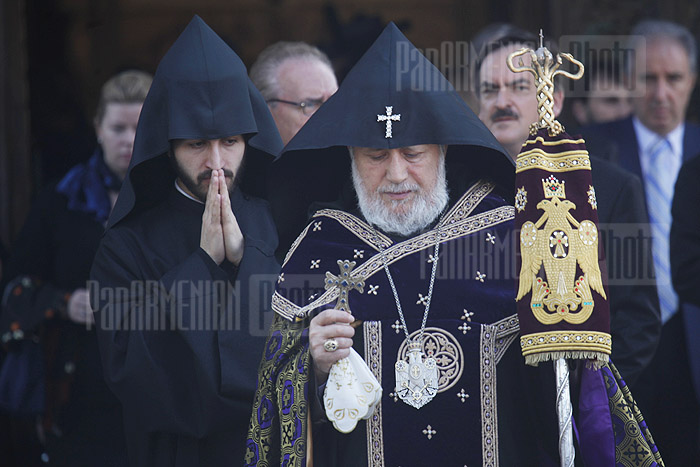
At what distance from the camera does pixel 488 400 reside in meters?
4.41

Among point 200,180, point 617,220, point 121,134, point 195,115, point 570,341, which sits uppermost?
point 121,134

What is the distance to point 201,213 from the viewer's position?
17.4ft

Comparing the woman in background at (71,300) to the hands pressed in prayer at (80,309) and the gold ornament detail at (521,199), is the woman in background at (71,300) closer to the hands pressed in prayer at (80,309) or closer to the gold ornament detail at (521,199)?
the hands pressed in prayer at (80,309)

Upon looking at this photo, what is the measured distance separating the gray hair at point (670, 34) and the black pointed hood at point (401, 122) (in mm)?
2468

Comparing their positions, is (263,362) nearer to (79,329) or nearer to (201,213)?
(201,213)

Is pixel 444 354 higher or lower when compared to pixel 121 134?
lower

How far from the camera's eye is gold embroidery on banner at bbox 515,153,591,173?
421 centimetres

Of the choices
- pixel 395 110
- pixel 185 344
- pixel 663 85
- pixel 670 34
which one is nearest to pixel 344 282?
pixel 395 110

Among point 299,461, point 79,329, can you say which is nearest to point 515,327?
point 299,461

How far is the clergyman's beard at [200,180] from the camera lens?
516 cm

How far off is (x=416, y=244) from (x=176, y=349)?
1142 mm

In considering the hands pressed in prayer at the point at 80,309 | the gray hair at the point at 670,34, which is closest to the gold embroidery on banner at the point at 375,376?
the hands pressed in prayer at the point at 80,309

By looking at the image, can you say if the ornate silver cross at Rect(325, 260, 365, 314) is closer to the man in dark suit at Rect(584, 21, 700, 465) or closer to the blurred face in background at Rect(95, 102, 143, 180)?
the blurred face in background at Rect(95, 102, 143, 180)

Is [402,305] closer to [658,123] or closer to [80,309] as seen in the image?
[80,309]
